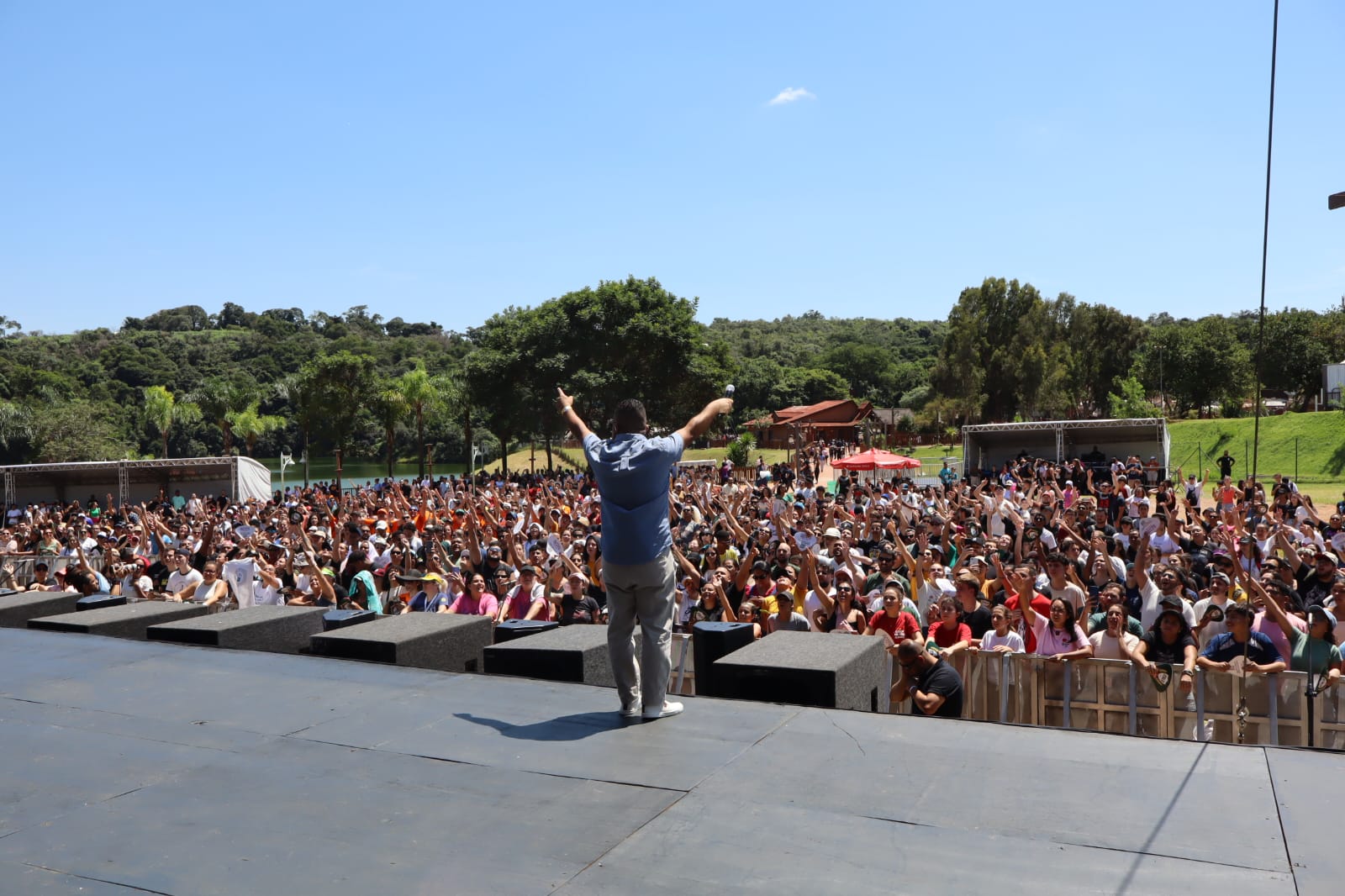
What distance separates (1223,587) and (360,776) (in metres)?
5.94

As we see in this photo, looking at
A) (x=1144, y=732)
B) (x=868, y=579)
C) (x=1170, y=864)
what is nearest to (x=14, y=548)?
(x=868, y=579)

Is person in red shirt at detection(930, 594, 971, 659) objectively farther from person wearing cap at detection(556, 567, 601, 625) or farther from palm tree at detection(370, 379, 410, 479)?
palm tree at detection(370, 379, 410, 479)

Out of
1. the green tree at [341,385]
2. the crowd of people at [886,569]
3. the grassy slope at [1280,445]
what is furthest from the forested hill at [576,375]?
the crowd of people at [886,569]

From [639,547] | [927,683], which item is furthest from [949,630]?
[639,547]

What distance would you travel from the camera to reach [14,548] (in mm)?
17984

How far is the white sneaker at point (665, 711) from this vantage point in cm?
400

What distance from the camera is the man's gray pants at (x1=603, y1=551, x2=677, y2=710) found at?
3.99m

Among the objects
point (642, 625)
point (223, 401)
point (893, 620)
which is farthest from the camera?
point (223, 401)

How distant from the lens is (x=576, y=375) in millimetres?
42719

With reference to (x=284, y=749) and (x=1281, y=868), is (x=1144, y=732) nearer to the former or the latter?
(x=1281, y=868)

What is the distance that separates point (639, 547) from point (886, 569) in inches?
218

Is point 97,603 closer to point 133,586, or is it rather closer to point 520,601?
point 520,601

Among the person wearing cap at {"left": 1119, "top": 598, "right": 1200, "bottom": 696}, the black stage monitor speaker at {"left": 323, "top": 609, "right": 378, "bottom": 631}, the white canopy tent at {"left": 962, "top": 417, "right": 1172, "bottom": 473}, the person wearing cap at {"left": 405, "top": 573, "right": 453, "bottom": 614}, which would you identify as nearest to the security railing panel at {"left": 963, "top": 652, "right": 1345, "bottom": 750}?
the person wearing cap at {"left": 1119, "top": 598, "right": 1200, "bottom": 696}

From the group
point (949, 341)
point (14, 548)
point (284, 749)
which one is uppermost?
point (949, 341)
